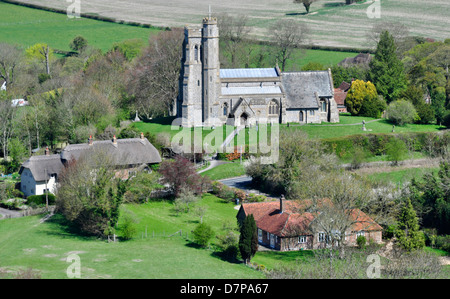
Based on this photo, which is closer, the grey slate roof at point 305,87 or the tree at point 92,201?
the tree at point 92,201

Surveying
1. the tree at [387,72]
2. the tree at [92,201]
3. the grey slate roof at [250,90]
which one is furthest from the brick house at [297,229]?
the tree at [387,72]

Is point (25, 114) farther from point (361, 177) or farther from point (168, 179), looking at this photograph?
point (361, 177)

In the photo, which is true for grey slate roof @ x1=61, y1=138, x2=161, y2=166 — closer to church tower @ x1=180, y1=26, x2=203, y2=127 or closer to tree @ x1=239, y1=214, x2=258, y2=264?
church tower @ x1=180, y1=26, x2=203, y2=127

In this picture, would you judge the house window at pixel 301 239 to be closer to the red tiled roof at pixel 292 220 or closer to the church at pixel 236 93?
the red tiled roof at pixel 292 220

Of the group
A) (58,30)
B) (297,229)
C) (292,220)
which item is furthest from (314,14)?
(297,229)

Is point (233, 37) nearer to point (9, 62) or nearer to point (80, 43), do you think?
point (80, 43)
